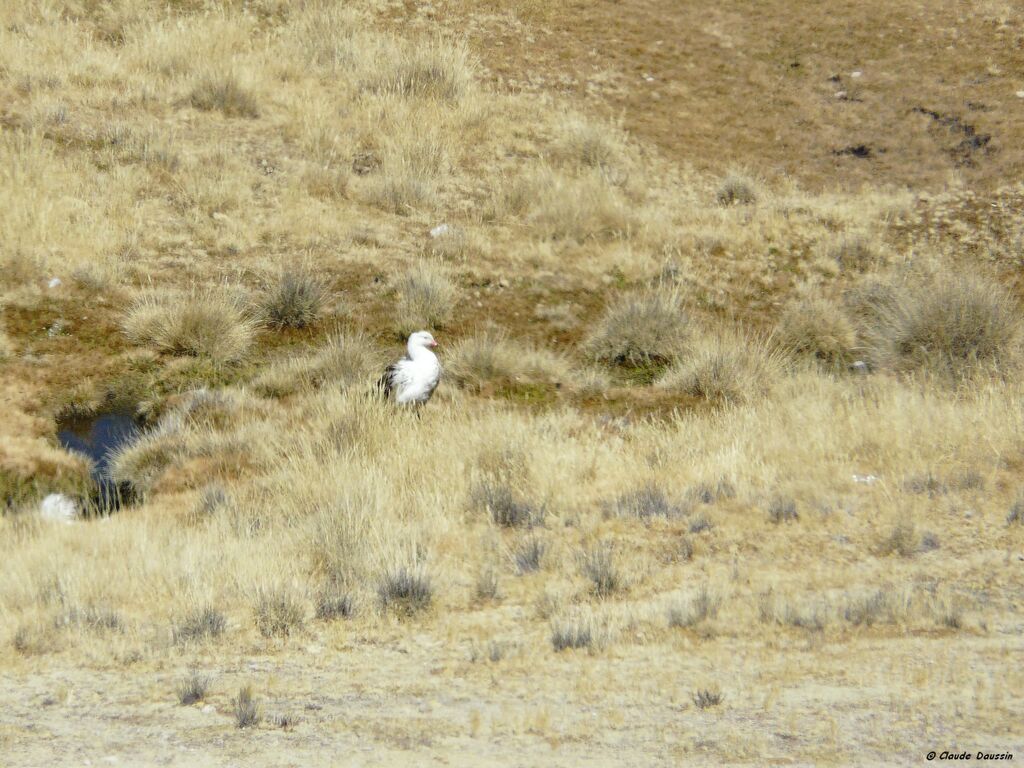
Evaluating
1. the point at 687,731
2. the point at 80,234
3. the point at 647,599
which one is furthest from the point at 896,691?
the point at 80,234

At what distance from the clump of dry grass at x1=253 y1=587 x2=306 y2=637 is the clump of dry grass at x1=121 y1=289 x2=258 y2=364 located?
18.3ft

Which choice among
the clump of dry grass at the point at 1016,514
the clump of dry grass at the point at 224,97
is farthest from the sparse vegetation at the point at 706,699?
the clump of dry grass at the point at 224,97

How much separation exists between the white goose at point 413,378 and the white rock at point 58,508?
103 inches

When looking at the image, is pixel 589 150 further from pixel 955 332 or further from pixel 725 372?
pixel 955 332

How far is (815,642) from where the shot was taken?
218 inches

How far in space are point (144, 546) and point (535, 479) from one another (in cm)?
267

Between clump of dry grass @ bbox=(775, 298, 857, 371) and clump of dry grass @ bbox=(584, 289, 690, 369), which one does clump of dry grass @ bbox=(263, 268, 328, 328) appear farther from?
clump of dry grass @ bbox=(775, 298, 857, 371)

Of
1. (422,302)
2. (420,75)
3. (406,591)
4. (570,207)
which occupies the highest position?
(420,75)

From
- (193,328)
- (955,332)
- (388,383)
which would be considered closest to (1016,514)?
(955,332)

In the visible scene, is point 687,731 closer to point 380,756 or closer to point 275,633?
point 380,756

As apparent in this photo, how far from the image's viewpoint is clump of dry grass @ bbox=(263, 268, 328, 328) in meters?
12.1

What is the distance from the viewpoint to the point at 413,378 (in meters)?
9.64

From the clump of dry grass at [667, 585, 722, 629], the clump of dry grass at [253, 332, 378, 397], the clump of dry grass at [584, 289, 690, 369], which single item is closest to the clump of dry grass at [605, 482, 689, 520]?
the clump of dry grass at [667, 585, 722, 629]

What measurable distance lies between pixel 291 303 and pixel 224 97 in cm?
539
